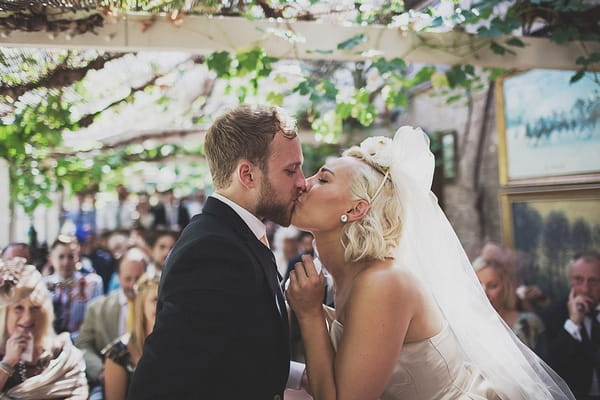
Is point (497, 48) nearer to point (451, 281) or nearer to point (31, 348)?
point (451, 281)

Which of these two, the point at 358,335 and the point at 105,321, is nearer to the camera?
the point at 358,335

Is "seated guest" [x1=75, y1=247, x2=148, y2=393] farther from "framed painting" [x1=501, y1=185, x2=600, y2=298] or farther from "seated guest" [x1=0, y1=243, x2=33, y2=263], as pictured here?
"framed painting" [x1=501, y1=185, x2=600, y2=298]

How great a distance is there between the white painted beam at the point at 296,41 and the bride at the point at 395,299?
85 cm

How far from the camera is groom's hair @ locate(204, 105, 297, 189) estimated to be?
2076mm

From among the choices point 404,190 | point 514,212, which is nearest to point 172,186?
point 514,212

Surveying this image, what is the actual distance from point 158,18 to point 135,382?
6.06ft

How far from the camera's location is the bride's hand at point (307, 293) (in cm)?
221

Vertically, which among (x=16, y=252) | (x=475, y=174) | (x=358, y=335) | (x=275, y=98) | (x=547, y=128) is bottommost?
(x=358, y=335)

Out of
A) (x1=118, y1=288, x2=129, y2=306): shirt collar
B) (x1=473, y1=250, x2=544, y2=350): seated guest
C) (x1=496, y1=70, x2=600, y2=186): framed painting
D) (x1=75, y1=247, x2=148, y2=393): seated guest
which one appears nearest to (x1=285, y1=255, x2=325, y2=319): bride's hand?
(x1=473, y1=250, x2=544, y2=350): seated guest

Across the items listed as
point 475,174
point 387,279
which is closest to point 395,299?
point 387,279

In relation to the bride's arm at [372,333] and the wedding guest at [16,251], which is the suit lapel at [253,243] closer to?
the bride's arm at [372,333]

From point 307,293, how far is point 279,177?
0.45 m

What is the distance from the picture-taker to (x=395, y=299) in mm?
2225

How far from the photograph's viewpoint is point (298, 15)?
3.37 m
